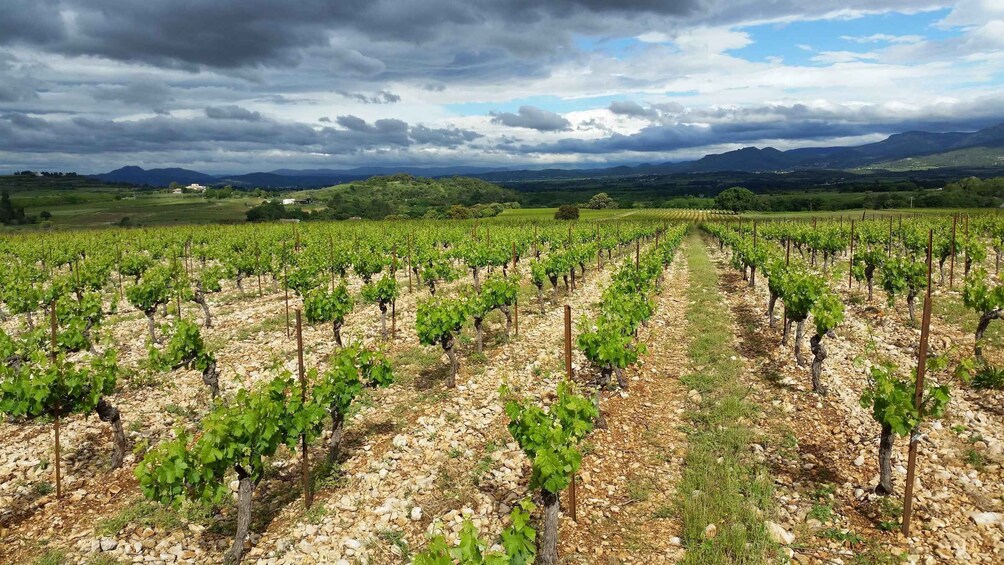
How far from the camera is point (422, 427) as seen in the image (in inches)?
447

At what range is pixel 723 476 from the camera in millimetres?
9117

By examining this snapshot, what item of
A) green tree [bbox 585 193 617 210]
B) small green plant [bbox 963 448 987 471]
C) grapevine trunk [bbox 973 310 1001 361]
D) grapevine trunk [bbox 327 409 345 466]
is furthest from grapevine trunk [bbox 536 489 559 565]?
green tree [bbox 585 193 617 210]

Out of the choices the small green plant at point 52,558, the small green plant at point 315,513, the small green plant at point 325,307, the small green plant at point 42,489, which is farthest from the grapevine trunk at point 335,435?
the small green plant at point 325,307

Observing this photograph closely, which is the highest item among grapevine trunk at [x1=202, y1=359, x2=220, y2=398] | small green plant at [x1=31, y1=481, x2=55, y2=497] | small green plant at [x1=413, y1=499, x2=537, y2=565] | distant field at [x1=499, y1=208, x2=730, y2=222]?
small green plant at [x1=413, y1=499, x2=537, y2=565]

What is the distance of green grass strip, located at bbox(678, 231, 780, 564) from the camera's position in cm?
739

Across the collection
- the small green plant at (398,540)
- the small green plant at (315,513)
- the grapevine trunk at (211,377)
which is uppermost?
the grapevine trunk at (211,377)

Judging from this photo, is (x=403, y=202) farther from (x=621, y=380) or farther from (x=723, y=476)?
(x=723, y=476)

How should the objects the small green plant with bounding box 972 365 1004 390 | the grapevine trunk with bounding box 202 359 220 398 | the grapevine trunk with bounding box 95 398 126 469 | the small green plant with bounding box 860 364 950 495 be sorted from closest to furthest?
1. the small green plant with bounding box 860 364 950 495
2. the grapevine trunk with bounding box 95 398 126 469
3. the small green plant with bounding box 972 365 1004 390
4. the grapevine trunk with bounding box 202 359 220 398

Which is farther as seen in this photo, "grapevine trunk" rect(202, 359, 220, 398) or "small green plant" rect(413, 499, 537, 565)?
"grapevine trunk" rect(202, 359, 220, 398)

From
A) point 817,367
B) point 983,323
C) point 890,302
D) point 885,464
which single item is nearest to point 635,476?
point 885,464

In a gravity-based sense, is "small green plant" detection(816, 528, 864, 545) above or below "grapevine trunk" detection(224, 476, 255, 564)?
below

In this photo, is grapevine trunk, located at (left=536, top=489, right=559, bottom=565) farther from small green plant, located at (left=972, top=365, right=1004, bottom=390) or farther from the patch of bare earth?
small green plant, located at (left=972, top=365, right=1004, bottom=390)

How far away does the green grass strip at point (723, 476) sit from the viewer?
7387mm

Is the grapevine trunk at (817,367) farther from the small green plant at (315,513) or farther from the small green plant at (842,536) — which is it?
the small green plant at (315,513)
